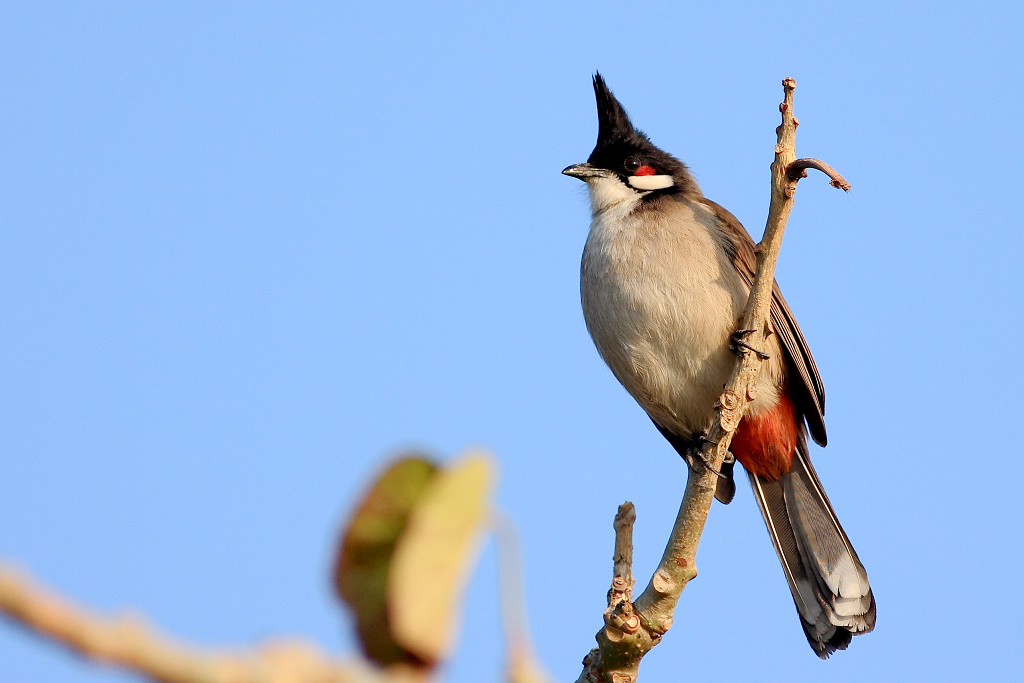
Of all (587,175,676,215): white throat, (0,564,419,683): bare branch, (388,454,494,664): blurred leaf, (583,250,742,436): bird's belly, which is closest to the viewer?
Answer: (0,564,419,683): bare branch

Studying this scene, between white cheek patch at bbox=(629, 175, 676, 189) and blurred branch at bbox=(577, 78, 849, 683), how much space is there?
60.4 inches

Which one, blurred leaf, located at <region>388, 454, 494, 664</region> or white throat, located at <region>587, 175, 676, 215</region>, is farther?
white throat, located at <region>587, 175, 676, 215</region>

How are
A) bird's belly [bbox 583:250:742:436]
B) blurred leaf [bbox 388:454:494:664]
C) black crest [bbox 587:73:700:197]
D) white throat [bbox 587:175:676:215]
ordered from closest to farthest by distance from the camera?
blurred leaf [bbox 388:454:494:664] < bird's belly [bbox 583:250:742:436] < white throat [bbox 587:175:676:215] < black crest [bbox 587:73:700:197]

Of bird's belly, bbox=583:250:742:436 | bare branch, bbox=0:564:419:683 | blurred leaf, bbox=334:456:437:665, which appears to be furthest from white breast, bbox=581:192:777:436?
bare branch, bbox=0:564:419:683

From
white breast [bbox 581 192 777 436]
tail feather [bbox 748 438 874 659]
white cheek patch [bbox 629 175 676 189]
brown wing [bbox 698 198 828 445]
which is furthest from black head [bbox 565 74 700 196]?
tail feather [bbox 748 438 874 659]

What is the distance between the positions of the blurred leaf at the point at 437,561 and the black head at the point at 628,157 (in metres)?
4.14

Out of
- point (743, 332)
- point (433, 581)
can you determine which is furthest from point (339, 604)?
point (743, 332)

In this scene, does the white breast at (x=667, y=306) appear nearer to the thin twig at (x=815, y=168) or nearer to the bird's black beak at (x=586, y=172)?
the bird's black beak at (x=586, y=172)

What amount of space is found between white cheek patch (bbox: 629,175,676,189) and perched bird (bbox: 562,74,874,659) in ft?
0.70

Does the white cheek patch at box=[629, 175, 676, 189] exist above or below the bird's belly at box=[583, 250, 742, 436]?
above

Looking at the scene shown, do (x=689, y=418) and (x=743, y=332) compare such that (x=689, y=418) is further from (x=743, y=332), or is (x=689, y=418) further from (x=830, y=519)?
(x=743, y=332)

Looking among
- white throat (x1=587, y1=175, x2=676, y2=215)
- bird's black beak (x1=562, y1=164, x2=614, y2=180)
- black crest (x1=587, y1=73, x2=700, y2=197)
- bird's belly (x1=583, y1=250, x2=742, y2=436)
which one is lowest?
bird's belly (x1=583, y1=250, x2=742, y2=436)

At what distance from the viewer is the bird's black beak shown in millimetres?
4922

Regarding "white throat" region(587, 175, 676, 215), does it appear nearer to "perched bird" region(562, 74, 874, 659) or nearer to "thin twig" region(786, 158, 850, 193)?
"perched bird" region(562, 74, 874, 659)
